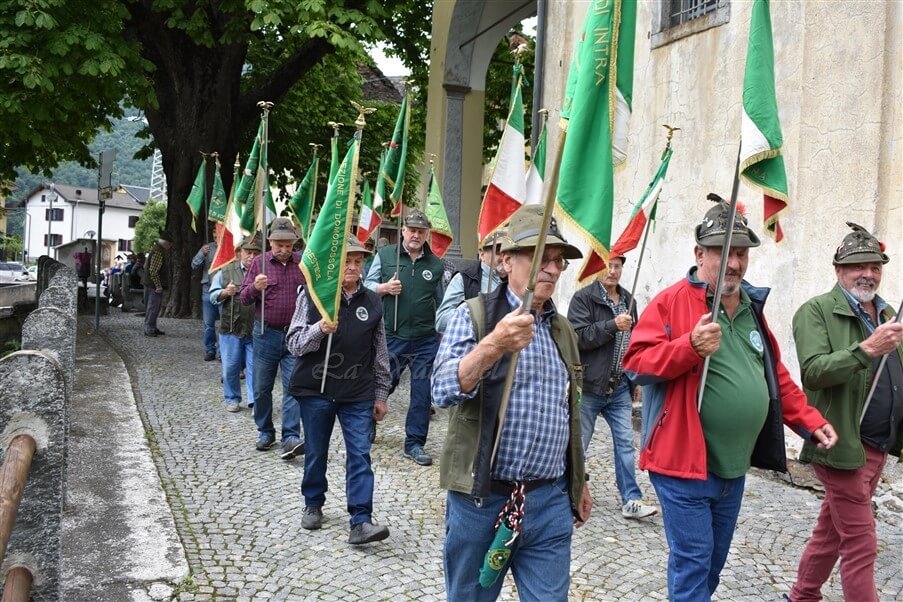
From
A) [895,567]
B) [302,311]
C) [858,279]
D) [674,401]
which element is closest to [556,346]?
[674,401]

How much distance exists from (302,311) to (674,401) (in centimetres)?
303

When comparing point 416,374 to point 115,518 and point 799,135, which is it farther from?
point 799,135

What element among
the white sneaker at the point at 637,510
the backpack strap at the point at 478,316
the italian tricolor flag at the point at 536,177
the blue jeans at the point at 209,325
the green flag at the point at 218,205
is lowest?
the white sneaker at the point at 637,510

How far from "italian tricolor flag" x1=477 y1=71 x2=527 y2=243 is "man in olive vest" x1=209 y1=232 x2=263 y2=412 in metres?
4.15

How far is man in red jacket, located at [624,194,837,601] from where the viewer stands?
3.83 m

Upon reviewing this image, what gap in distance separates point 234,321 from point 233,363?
552 mm

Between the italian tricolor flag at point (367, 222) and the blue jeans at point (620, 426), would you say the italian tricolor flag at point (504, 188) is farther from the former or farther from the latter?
the italian tricolor flag at point (367, 222)

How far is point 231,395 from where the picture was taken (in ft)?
32.6

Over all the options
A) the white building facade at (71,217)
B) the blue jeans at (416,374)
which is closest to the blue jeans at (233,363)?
the blue jeans at (416,374)

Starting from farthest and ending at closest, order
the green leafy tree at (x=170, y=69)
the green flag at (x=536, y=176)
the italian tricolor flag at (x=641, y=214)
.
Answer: the green leafy tree at (x=170, y=69), the italian tricolor flag at (x=641, y=214), the green flag at (x=536, y=176)

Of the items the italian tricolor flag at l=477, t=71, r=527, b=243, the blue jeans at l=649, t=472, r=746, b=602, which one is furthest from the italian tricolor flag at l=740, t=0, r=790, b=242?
the italian tricolor flag at l=477, t=71, r=527, b=243

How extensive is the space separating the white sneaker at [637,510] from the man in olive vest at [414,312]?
2108 mm

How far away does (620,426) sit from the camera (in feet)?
21.9

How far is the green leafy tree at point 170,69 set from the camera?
12.4 m
